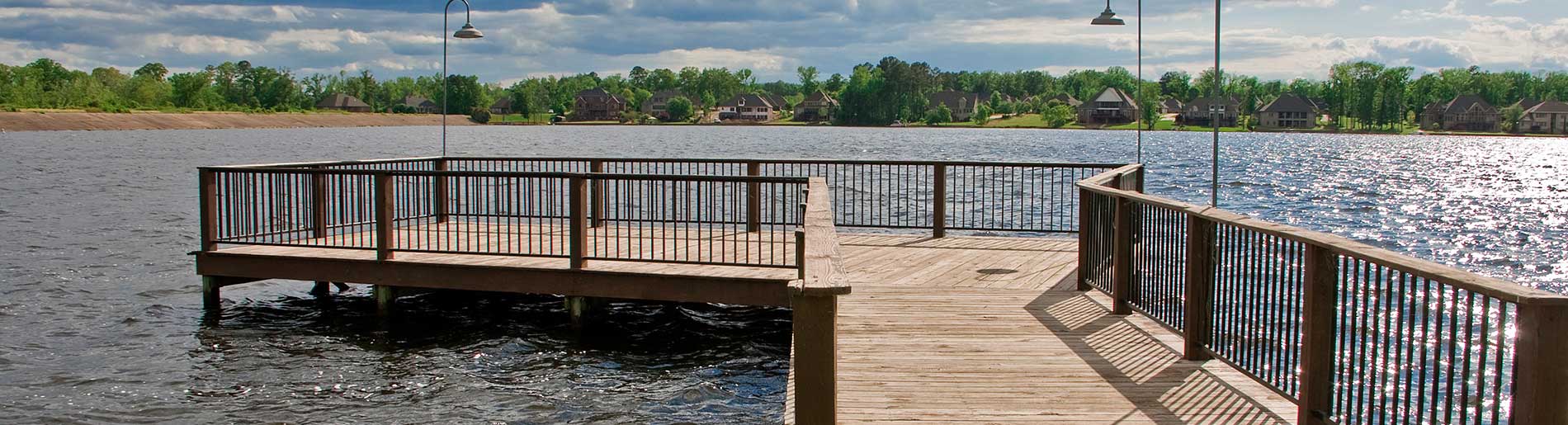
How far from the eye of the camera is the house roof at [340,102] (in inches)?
7347

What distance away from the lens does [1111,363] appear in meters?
7.14

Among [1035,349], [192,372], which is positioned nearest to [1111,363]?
[1035,349]

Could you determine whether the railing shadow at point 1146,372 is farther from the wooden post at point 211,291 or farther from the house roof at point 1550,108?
the house roof at point 1550,108

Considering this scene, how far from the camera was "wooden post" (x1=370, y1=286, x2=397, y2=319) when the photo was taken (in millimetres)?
12664

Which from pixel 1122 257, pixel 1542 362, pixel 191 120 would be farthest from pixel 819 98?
pixel 1542 362

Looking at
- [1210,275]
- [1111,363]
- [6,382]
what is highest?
[1210,275]

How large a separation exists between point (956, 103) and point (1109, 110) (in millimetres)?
24710

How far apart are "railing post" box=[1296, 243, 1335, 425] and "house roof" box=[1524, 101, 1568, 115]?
578ft

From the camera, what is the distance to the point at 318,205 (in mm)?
13578

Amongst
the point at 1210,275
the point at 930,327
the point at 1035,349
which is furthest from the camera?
the point at 930,327

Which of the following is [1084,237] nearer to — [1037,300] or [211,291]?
[1037,300]

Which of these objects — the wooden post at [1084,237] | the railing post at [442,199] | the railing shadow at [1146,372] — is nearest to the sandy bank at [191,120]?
the railing post at [442,199]

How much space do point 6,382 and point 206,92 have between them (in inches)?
6168

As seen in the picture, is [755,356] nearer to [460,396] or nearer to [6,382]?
[460,396]
